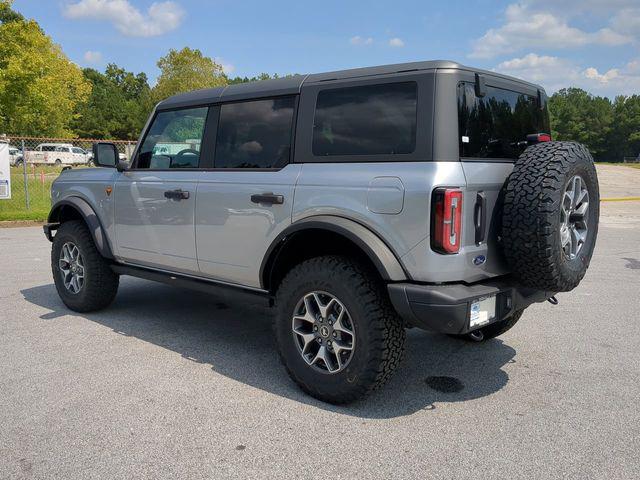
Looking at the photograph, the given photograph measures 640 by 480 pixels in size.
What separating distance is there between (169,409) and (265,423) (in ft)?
2.04

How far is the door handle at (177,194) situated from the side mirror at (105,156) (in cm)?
82

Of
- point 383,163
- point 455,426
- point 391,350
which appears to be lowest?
point 455,426

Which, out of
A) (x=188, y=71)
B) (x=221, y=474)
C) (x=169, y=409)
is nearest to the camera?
(x=221, y=474)

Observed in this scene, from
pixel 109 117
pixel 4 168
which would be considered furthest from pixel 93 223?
pixel 109 117

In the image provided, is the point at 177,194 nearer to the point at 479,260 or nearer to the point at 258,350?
the point at 258,350

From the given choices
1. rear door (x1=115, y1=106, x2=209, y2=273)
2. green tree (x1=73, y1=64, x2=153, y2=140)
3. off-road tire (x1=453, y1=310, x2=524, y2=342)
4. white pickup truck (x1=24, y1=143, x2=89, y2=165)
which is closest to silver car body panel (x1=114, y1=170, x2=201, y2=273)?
rear door (x1=115, y1=106, x2=209, y2=273)

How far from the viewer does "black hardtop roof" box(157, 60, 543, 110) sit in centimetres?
314

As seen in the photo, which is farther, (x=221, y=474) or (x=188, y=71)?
(x=188, y=71)

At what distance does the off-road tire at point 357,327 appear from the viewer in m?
3.16

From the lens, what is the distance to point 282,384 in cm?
374

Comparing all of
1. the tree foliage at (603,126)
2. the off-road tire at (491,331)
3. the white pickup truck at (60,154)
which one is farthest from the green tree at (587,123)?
the off-road tire at (491,331)

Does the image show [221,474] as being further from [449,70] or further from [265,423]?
[449,70]

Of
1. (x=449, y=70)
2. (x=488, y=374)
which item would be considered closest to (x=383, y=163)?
(x=449, y=70)

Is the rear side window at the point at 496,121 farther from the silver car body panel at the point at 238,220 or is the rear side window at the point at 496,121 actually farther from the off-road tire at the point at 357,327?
the silver car body panel at the point at 238,220
